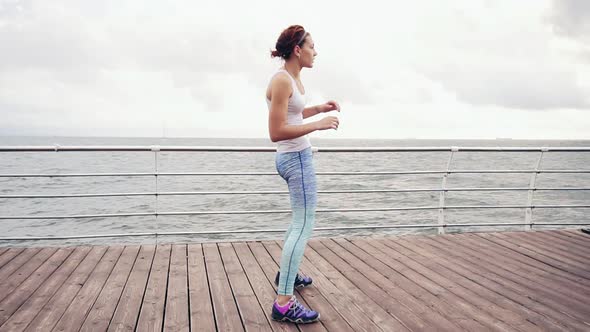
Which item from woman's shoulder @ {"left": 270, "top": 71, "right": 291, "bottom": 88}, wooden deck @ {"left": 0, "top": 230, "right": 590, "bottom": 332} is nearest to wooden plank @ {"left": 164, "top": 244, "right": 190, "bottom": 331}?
wooden deck @ {"left": 0, "top": 230, "right": 590, "bottom": 332}

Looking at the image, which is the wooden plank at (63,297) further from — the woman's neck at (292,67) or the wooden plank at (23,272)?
the woman's neck at (292,67)

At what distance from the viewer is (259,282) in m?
2.99

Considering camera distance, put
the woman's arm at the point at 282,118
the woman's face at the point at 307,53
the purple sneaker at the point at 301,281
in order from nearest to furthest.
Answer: the woman's arm at the point at 282,118, the woman's face at the point at 307,53, the purple sneaker at the point at 301,281

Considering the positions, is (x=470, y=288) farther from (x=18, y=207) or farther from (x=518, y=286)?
(x=18, y=207)

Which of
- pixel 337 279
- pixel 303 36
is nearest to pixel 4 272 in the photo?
pixel 337 279

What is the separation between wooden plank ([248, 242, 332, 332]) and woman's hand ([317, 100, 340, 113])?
3.99 feet

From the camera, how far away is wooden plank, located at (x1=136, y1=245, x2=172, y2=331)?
2.29 meters

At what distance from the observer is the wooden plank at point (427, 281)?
2441mm

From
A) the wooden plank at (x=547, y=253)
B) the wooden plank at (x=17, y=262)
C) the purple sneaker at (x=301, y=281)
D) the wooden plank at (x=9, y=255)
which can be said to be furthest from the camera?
the wooden plank at (x=547, y=253)

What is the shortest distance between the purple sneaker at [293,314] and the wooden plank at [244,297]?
0.27 ft

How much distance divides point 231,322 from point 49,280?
150 cm

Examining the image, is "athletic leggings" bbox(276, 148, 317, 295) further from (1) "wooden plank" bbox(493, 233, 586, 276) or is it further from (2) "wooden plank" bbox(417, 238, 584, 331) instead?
(1) "wooden plank" bbox(493, 233, 586, 276)

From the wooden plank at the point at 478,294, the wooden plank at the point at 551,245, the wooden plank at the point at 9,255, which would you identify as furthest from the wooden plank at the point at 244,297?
the wooden plank at the point at 551,245

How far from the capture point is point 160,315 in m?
2.40
